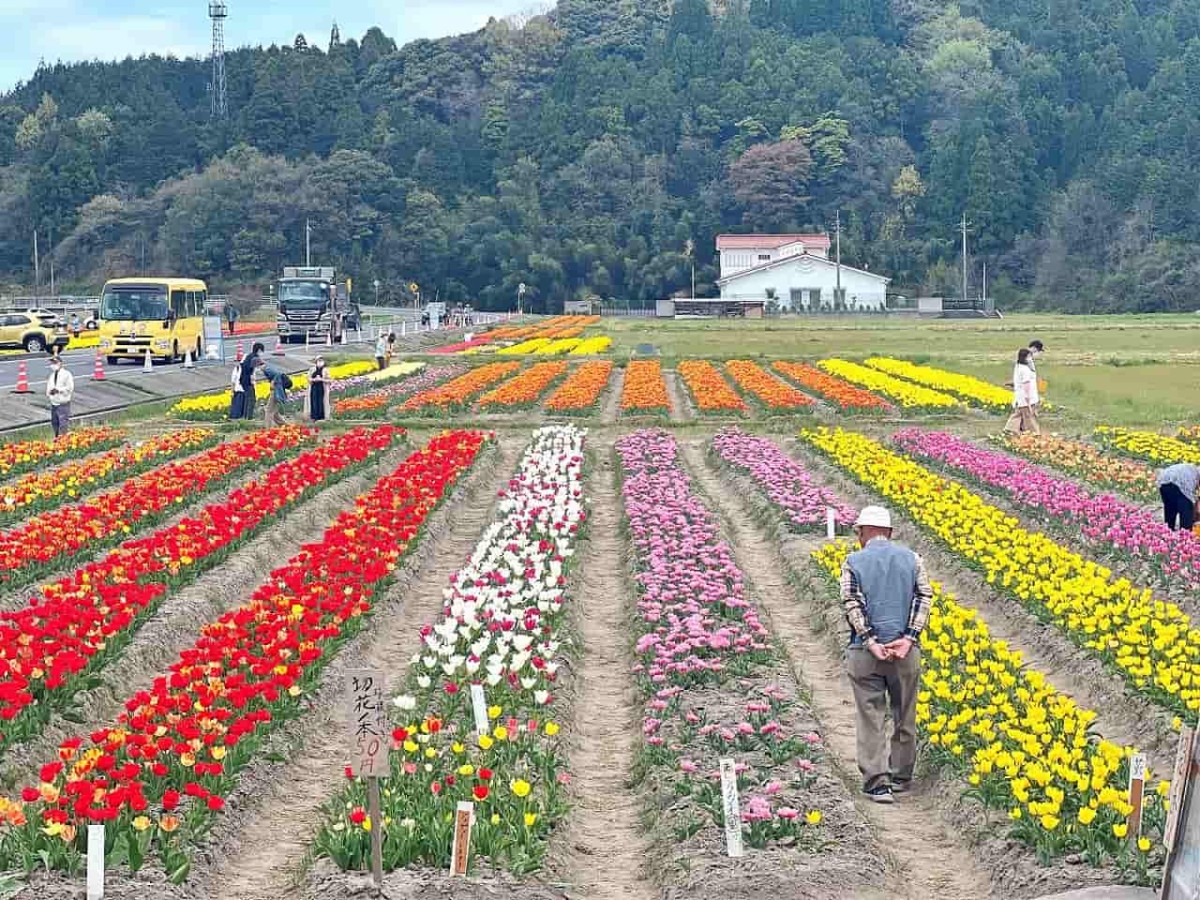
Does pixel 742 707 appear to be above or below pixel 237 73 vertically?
below

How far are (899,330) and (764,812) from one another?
78.0 meters

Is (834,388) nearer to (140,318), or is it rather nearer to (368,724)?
(140,318)

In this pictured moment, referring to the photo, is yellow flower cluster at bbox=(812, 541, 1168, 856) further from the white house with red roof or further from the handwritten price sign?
the white house with red roof

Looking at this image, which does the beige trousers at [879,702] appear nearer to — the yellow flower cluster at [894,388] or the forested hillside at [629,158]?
the yellow flower cluster at [894,388]

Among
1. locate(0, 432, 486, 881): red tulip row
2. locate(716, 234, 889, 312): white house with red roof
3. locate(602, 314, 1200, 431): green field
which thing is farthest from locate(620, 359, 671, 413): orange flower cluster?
locate(716, 234, 889, 312): white house with red roof

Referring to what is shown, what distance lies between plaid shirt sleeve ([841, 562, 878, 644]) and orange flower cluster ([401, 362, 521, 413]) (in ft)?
81.8

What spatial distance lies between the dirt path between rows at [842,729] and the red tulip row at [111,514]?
262 inches

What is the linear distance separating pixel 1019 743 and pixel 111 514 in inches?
450

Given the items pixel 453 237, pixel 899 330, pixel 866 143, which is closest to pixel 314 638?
pixel 899 330

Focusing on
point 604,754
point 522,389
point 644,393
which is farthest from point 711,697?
point 522,389

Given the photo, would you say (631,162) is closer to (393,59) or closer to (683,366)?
(393,59)

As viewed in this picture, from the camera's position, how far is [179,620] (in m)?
14.0

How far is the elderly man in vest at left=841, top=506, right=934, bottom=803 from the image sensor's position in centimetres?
1010

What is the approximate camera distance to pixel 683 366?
1890 inches
